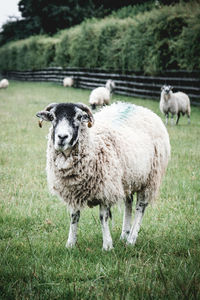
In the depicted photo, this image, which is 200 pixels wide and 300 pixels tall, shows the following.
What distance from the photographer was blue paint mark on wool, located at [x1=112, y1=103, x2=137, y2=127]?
3.63 meters

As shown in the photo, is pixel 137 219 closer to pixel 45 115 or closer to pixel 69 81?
pixel 45 115

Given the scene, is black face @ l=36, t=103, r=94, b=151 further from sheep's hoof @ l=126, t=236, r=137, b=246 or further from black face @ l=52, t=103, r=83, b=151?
sheep's hoof @ l=126, t=236, r=137, b=246

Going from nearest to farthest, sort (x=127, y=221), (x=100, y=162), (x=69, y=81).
→ (x=100, y=162)
(x=127, y=221)
(x=69, y=81)

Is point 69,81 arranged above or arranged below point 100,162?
above

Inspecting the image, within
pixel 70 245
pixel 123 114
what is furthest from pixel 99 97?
pixel 70 245

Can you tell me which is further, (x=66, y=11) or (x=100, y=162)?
(x=66, y=11)

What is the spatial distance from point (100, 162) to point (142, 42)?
13634 millimetres

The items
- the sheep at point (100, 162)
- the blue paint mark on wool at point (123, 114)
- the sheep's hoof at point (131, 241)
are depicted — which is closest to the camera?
the sheep at point (100, 162)

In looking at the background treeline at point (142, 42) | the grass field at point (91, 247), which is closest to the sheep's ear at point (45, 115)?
the grass field at point (91, 247)

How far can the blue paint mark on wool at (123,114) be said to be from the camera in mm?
3631

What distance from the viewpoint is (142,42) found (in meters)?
15.7

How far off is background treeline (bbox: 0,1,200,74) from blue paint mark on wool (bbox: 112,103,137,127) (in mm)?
9907

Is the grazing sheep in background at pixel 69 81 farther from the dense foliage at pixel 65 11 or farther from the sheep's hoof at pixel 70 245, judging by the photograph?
the sheep's hoof at pixel 70 245

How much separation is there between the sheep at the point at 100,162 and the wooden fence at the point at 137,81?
35.5 ft
